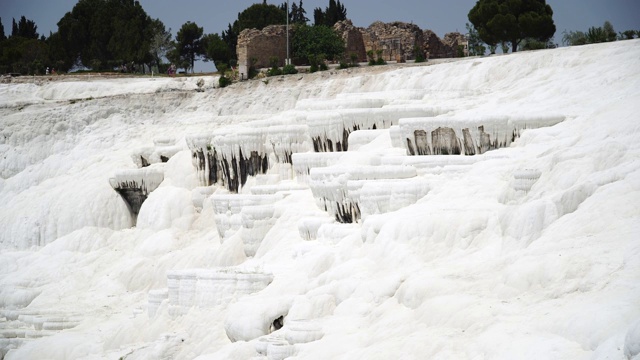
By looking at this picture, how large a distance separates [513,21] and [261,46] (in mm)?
9629

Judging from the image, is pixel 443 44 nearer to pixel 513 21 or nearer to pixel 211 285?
pixel 513 21

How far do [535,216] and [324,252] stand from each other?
5.48m

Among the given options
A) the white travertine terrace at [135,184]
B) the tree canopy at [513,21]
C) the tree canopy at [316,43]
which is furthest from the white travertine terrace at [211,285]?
the tree canopy at [316,43]

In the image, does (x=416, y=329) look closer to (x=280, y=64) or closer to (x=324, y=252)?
(x=324, y=252)

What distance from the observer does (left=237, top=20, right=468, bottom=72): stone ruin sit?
5103cm

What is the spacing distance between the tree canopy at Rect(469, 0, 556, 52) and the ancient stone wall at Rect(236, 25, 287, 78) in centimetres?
764

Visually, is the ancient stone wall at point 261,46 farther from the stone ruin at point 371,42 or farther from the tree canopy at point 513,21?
the tree canopy at point 513,21

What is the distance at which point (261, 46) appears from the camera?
51344 millimetres

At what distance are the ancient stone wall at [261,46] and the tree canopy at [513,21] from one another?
7.64m

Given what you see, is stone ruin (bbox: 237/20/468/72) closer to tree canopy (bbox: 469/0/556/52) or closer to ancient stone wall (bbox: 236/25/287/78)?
ancient stone wall (bbox: 236/25/287/78)

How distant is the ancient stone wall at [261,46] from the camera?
50.6 meters

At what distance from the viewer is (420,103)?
1407 inches

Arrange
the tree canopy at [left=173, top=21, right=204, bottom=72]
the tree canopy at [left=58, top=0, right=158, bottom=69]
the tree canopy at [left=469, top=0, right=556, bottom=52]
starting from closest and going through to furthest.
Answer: the tree canopy at [left=469, top=0, right=556, bottom=52] < the tree canopy at [left=58, top=0, right=158, bottom=69] < the tree canopy at [left=173, top=21, right=204, bottom=72]

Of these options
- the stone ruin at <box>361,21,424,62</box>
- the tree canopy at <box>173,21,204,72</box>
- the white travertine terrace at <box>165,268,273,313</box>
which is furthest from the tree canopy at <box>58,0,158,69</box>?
the white travertine terrace at <box>165,268,273,313</box>
